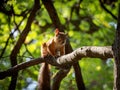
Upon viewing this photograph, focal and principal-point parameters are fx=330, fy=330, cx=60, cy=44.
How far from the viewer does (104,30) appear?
10.6m

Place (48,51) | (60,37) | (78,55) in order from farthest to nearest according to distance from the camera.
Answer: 1. (60,37)
2. (48,51)
3. (78,55)

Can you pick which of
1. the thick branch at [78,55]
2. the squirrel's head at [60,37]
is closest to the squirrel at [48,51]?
the squirrel's head at [60,37]

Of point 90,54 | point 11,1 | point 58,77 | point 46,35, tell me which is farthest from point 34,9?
point 46,35

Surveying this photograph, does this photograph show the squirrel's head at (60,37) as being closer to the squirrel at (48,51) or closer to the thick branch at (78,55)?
the squirrel at (48,51)

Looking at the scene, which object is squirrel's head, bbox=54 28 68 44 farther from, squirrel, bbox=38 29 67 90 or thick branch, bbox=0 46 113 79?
thick branch, bbox=0 46 113 79

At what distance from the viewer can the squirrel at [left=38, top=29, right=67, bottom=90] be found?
20.5 ft

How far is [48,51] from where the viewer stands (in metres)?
6.20

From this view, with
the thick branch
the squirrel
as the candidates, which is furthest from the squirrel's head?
the thick branch

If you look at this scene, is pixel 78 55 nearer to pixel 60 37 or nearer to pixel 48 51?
pixel 48 51

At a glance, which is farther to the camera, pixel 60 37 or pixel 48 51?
pixel 60 37

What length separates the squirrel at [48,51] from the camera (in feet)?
20.5

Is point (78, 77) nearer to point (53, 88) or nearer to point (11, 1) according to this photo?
point (53, 88)

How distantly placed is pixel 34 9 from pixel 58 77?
1.46 metres

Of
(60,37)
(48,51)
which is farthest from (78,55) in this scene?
(60,37)
